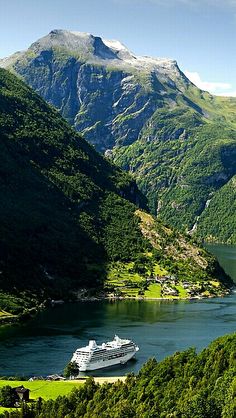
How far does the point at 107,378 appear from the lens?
157375mm

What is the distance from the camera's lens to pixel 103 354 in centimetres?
17525

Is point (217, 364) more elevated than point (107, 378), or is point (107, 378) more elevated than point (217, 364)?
point (217, 364)

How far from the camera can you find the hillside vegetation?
9494 centimetres

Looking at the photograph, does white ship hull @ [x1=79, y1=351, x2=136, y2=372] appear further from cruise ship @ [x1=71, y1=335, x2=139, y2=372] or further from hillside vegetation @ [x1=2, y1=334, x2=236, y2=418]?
hillside vegetation @ [x1=2, y1=334, x2=236, y2=418]

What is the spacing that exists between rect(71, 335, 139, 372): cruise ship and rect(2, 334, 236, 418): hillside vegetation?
45.4m

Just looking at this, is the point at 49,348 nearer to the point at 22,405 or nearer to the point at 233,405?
the point at 22,405

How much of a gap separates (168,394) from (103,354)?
70935 millimetres

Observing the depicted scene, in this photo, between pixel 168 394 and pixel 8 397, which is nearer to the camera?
pixel 168 394

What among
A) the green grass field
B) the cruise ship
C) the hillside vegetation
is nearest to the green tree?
the green grass field

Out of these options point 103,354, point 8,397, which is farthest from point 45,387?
point 103,354

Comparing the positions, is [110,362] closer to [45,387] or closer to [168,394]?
[45,387]

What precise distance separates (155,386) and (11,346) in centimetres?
8137


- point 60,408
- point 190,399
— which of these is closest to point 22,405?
point 60,408

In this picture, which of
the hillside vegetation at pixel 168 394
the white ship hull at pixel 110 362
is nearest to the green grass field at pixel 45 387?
the hillside vegetation at pixel 168 394
